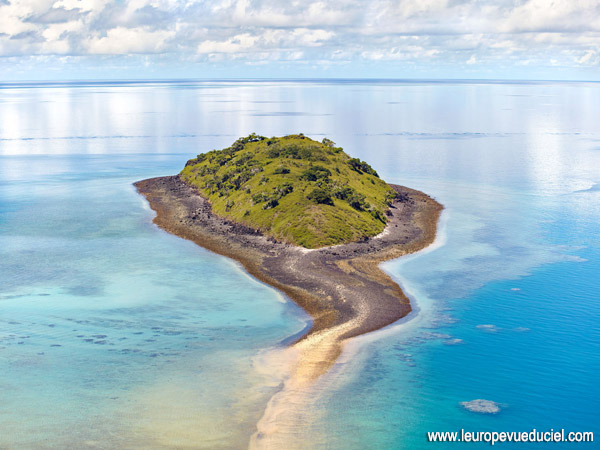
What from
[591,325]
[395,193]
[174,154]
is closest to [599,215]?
[395,193]

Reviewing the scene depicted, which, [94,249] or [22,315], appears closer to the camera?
[22,315]

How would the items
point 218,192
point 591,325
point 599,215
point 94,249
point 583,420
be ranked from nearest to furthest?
point 583,420 → point 591,325 → point 94,249 → point 599,215 → point 218,192

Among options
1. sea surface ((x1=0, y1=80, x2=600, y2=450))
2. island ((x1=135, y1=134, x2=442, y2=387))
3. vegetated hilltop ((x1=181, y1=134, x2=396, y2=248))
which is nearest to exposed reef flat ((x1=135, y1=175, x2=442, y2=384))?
island ((x1=135, y1=134, x2=442, y2=387))

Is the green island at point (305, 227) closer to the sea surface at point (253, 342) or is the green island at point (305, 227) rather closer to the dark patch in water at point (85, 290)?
the sea surface at point (253, 342)

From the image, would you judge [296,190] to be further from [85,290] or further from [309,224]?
[85,290]

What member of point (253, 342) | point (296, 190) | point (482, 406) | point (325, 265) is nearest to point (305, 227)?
point (325, 265)

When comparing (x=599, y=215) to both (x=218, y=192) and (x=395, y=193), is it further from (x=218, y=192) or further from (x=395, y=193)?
(x=218, y=192)

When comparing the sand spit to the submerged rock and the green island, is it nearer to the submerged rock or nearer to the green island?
the green island

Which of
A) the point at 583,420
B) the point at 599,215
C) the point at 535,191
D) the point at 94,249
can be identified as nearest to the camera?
the point at 583,420
